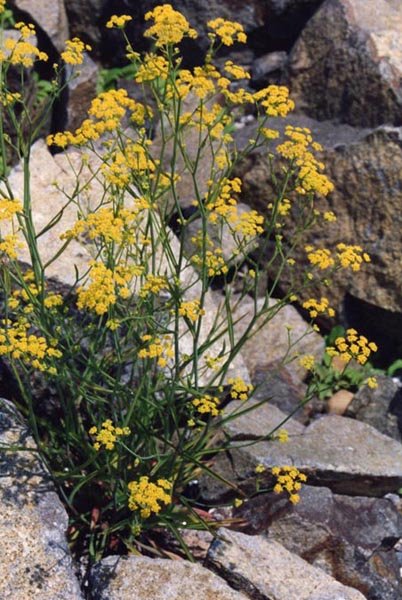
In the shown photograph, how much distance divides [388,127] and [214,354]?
93.4 inches

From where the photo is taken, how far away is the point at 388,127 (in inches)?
299

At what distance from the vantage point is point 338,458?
249 inches

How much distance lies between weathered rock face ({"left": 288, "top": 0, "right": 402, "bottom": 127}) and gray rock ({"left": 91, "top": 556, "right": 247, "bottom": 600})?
437 cm

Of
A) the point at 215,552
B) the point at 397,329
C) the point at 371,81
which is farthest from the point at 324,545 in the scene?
the point at 371,81

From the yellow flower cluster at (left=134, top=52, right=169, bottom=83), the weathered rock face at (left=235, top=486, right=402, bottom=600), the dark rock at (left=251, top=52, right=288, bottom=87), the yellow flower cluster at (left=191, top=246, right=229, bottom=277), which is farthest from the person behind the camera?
the dark rock at (left=251, top=52, right=288, bottom=87)

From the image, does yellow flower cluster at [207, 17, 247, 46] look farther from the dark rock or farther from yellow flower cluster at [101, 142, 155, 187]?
the dark rock

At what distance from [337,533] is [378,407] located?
146cm

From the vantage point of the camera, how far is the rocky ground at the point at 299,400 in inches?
206

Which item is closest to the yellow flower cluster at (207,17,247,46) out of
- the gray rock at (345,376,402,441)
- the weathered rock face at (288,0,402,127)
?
the gray rock at (345,376,402,441)

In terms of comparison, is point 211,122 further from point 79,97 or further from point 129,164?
point 79,97

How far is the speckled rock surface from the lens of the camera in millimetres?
5000

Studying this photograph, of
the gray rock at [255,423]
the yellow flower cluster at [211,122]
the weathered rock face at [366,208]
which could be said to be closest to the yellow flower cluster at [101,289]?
the yellow flower cluster at [211,122]

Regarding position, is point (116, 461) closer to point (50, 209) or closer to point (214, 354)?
point (214, 354)

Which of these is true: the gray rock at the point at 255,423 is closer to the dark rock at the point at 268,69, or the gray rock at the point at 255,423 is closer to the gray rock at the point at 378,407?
the gray rock at the point at 378,407
